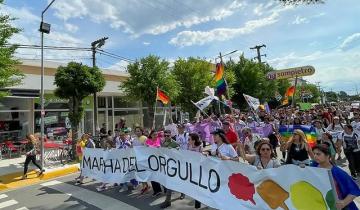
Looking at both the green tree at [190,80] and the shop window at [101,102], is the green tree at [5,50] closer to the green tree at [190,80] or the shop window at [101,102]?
the shop window at [101,102]

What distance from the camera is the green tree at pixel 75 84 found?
15875mm

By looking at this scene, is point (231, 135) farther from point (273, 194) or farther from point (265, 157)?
point (273, 194)

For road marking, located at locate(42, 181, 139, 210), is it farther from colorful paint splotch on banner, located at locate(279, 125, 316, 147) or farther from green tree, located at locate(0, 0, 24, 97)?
colorful paint splotch on banner, located at locate(279, 125, 316, 147)

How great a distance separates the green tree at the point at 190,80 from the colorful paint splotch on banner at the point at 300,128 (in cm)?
1568

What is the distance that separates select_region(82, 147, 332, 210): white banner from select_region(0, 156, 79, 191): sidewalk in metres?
3.93

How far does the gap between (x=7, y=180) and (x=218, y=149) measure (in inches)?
359

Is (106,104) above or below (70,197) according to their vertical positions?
above

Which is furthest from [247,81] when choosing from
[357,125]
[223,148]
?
[223,148]

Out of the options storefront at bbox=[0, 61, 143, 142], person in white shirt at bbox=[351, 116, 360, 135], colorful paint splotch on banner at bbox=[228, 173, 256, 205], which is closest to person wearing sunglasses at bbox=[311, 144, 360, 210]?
colorful paint splotch on banner at bbox=[228, 173, 256, 205]

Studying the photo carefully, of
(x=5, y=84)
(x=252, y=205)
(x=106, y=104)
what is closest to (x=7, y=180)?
(x=5, y=84)

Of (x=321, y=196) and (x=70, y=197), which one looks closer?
(x=321, y=196)

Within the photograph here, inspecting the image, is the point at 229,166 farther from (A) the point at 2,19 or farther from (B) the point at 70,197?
(A) the point at 2,19

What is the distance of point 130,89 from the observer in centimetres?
2423

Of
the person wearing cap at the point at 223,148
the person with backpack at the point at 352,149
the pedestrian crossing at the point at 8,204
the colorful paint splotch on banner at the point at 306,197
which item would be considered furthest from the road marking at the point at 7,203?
the person with backpack at the point at 352,149
